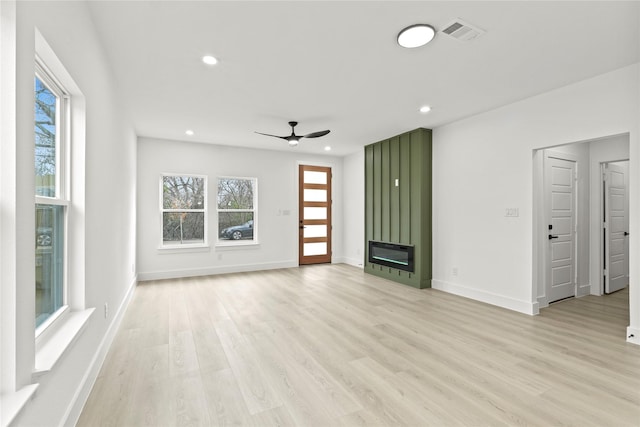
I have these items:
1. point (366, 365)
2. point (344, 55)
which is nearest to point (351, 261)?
point (366, 365)

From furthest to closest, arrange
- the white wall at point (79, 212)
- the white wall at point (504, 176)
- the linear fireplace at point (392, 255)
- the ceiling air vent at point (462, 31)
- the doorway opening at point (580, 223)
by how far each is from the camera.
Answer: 1. the linear fireplace at point (392, 255)
2. the doorway opening at point (580, 223)
3. the white wall at point (504, 176)
4. the ceiling air vent at point (462, 31)
5. the white wall at point (79, 212)

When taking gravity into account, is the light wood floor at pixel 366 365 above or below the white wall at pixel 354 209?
below

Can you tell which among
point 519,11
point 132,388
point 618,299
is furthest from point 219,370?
point 618,299

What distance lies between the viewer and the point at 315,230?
745 cm

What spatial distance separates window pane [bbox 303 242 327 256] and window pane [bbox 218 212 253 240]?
4.50 ft

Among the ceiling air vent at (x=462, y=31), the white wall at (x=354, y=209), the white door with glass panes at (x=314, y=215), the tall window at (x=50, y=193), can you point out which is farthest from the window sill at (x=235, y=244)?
the ceiling air vent at (x=462, y=31)

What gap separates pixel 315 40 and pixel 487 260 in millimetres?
3694

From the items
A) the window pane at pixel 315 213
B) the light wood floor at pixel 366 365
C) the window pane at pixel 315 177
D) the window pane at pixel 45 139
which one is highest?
the window pane at pixel 315 177

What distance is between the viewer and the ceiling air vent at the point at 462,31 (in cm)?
232

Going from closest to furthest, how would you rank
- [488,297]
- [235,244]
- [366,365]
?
1. [366,365]
2. [488,297]
3. [235,244]

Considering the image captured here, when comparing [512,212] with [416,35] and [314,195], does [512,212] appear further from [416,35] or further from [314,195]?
[314,195]

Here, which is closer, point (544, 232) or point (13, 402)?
point (13, 402)

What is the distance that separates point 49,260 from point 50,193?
1.27 ft

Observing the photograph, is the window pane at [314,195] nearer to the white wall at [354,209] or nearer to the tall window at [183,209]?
the white wall at [354,209]
